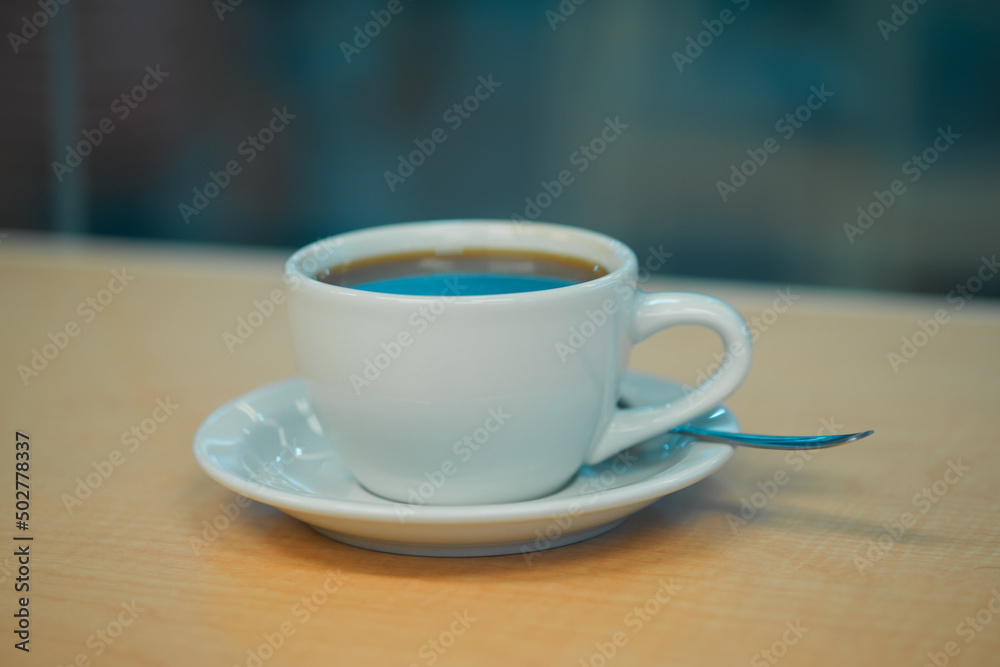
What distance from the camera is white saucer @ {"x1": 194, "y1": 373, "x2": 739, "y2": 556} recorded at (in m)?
0.49

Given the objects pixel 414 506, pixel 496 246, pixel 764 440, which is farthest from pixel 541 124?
pixel 414 506

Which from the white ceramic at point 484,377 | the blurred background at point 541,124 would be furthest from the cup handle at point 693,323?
the blurred background at point 541,124

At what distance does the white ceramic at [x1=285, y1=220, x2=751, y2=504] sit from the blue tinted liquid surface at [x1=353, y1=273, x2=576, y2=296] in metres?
0.04

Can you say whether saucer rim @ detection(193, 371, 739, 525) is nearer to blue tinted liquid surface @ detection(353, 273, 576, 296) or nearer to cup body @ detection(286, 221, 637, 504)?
cup body @ detection(286, 221, 637, 504)

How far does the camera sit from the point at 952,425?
0.73 meters

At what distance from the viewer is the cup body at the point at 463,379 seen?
519mm

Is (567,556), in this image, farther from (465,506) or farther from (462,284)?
(462,284)

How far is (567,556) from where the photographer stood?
21.0 inches

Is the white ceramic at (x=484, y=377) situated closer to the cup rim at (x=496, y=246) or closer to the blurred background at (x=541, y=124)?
the cup rim at (x=496, y=246)

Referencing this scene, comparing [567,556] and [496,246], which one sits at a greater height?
[496,246]

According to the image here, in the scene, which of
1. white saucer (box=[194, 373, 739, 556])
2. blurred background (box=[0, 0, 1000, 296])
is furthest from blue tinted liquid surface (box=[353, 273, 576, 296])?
blurred background (box=[0, 0, 1000, 296])

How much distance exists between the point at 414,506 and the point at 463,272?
0.20 meters

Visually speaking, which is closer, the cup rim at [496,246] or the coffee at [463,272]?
the cup rim at [496,246]

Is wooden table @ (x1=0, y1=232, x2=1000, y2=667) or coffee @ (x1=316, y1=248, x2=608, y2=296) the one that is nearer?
wooden table @ (x1=0, y1=232, x2=1000, y2=667)
